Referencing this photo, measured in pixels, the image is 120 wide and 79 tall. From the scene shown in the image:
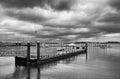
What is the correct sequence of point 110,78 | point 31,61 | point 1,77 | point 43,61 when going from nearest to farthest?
point 1,77 < point 110,78 < point 31,61 < point 43,61

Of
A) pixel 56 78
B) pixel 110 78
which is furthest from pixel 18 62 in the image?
pixel 110 78

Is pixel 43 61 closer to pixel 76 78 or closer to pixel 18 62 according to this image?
pixel 18 62

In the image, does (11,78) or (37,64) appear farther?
(37,64)

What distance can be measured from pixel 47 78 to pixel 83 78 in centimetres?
577

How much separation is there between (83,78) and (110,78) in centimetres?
462

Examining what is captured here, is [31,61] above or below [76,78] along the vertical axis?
above

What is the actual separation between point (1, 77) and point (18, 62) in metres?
9.42

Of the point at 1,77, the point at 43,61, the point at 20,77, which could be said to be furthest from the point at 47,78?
the point at 43,61

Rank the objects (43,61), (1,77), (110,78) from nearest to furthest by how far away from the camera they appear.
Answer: (1,77) < (110,78) < (43,61)

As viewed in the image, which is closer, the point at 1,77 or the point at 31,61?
the point at 1,77

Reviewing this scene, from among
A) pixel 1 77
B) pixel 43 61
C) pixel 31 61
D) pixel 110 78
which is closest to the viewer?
pixel 1 77

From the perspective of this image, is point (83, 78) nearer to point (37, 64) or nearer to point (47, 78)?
point (47, 78)

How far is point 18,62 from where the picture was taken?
27.1 meters

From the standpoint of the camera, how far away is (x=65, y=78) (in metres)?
18.1
